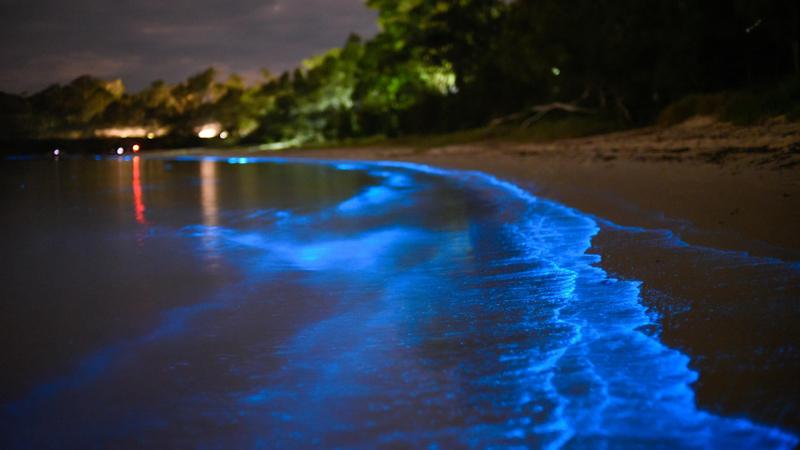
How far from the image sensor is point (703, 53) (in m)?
15.8

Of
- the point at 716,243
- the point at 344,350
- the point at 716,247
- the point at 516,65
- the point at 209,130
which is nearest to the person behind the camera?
A: the point at 344,350

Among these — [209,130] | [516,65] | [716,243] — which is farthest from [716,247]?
[209,130]

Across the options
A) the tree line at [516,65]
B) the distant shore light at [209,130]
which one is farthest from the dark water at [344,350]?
the distant shore light at [209,130]

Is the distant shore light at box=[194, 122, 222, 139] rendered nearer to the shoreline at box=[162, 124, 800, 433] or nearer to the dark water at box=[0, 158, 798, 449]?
the shoreline at box=[162, 124, 800, 433]

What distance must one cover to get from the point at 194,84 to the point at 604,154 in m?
76.2

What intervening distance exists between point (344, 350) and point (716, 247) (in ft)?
9.38

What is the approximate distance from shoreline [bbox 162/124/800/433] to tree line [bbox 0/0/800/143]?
564 cm

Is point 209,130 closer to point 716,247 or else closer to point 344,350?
point 716,247

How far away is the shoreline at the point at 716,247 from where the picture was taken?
212 centimetres

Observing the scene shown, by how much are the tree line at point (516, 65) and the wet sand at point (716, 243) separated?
5.00 m

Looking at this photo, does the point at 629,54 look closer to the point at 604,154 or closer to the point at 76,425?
the point at 604,154

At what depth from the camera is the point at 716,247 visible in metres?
4.07

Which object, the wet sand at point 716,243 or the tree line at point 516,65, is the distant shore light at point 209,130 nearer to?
the tree line at point 516,65

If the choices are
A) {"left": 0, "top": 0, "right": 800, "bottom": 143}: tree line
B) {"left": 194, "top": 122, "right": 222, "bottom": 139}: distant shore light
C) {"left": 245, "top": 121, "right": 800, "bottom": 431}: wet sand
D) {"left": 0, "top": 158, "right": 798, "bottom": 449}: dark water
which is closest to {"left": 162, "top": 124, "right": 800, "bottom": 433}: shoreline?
{"left": 245, "top": 121, "right": 800, "bottom": 431}: wet sand
